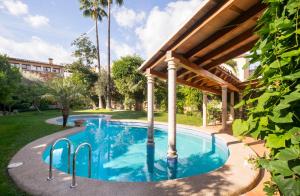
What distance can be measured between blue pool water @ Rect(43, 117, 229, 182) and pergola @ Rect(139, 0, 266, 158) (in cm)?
89

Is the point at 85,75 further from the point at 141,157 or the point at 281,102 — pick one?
the point at 281,102

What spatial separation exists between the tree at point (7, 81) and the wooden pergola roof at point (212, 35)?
9000 millimetres

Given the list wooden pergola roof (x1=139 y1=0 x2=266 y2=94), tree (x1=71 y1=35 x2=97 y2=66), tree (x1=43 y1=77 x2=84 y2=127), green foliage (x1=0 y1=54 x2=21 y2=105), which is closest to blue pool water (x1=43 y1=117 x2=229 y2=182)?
wooden pergola roof (x1=139 y1=0 x2=266 y2=94)

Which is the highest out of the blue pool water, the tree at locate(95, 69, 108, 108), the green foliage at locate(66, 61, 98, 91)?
the green foliage at locate(66, 61, 98, 91)

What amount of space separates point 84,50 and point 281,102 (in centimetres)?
4117

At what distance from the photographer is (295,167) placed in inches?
41.0

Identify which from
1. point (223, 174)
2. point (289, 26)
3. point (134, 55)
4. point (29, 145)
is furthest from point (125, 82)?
point (289, 26)

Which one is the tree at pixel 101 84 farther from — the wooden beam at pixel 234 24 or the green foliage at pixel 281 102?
the green foliage at pixel 281 102

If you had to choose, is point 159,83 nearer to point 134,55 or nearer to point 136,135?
point 134,55

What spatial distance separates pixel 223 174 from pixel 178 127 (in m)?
10.6

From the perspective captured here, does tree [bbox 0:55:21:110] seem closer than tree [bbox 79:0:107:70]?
Yes

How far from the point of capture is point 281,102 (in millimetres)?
1161

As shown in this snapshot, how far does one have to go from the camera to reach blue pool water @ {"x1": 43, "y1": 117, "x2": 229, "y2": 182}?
783cm

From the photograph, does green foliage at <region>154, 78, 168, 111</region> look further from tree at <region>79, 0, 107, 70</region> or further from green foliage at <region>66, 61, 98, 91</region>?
tree at <region>79, 0, 107, 70</region>
